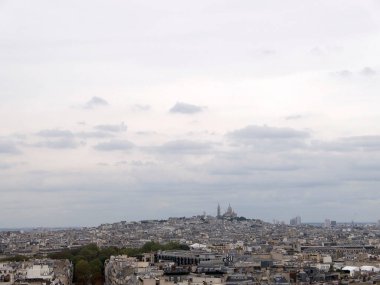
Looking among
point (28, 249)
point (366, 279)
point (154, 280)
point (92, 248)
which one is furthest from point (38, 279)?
point (28, 249)

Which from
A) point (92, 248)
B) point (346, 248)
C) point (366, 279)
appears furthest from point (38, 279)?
point (346, 248)

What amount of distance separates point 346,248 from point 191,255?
113 ft

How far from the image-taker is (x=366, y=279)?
57.9 metres

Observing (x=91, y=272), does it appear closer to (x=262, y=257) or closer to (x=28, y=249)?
(x=262, y=257)

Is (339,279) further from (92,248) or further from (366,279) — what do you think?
(92,248)

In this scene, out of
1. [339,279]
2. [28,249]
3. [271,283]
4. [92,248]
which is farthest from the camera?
[28,249]

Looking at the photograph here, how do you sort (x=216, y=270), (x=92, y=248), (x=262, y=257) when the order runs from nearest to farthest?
(x=216, y=270) < (x=262, y=257) < (x=92, y=248)

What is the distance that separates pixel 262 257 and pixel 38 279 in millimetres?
32141

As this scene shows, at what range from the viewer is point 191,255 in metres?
92.9

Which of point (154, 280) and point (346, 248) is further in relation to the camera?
point (346, 248)

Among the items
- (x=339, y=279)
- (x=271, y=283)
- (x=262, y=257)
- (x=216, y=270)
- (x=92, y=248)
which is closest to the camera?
(x=271, y=283)

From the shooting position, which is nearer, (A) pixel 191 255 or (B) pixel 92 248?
(A) pixel 191 255

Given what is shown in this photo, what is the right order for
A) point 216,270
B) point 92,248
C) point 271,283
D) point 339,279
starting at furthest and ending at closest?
point 92,248
point 216,270
point 339,279
point 271,283

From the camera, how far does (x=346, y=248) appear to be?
400 ft
